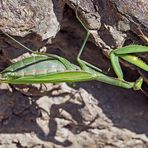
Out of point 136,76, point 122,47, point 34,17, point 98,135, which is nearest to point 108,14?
point 122,47

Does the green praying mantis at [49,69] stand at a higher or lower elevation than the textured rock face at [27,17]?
lower

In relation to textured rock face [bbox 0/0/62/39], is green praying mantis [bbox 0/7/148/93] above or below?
below

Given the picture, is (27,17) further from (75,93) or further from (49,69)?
(75,93)

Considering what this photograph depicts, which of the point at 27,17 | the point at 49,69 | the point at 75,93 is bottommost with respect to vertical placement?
the point at 75,93

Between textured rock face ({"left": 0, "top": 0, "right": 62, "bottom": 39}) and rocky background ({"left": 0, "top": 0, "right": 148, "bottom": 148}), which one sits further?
rocky background ({"left": 0, "top": 0, "right": 148, "bottom": 148})

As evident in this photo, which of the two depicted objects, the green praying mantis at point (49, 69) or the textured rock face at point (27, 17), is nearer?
the textured rock face at point (27, 17)

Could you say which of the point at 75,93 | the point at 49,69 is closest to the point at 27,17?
the point at 49,69

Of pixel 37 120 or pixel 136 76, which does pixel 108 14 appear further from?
pixel 37 120

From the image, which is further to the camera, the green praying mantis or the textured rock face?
the green praying mantis
